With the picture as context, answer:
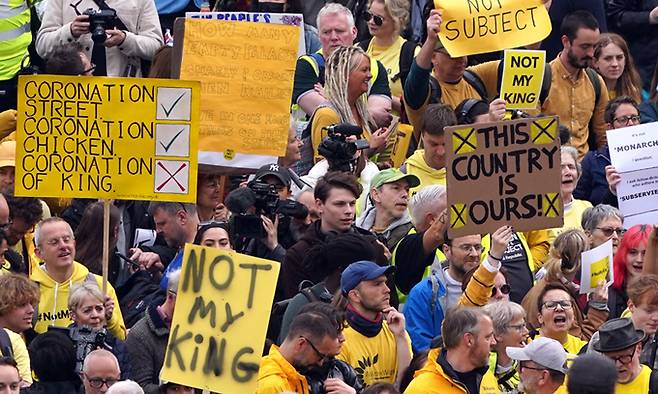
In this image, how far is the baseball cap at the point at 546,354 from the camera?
11680 millimetres

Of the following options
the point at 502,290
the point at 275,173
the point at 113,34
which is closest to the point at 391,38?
the point at 113,34

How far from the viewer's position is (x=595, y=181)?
53.0ft

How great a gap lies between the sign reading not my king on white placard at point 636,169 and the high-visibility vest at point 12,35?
4.78 m

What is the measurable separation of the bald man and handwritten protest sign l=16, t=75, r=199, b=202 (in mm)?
1125

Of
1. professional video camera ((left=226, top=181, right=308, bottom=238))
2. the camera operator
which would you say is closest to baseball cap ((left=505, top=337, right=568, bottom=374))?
professional video camera ((left=226, top=181, right=308, bottom=238))

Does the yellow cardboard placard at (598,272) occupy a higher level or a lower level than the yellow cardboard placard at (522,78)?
lower

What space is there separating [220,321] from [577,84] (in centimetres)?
636

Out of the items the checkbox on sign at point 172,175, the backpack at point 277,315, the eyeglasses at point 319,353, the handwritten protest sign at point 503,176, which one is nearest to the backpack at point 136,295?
the backpack at point 277,315

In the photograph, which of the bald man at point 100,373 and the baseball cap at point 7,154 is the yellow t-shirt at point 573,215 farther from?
the bald man at point 100,373

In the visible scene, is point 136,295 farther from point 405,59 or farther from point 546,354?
point 405,59

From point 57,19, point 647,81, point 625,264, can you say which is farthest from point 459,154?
point 647,81

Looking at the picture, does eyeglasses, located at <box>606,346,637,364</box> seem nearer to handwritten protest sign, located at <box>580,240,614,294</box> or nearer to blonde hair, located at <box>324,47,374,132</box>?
handwritten protest sign, located at <box>580,240,614,294</box>

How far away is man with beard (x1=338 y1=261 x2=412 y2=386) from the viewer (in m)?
12.3

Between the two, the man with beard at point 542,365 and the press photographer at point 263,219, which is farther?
the press photographer at point 263,219
